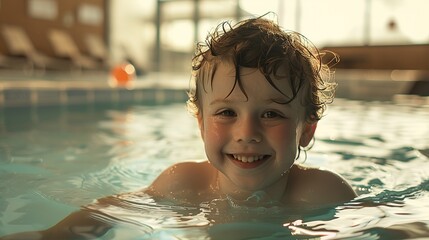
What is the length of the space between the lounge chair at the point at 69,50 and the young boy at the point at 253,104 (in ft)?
39.6

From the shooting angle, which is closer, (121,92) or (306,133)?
(306,133)

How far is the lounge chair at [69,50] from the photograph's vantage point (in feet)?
43.9

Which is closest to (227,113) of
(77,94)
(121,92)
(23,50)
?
(77,94)

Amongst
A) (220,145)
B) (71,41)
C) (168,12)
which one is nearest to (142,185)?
(220,145)

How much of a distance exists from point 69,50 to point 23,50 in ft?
5.69

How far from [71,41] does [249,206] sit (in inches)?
564

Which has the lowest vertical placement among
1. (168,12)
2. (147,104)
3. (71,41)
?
(147,104)

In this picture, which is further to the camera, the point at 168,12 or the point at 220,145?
the point at 168,12

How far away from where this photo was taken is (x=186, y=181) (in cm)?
189

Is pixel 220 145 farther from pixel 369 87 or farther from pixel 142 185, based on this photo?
pixel 369 87

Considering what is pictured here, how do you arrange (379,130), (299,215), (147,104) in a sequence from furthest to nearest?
1. (147,104)
2. (379,130)
3. (299,215)

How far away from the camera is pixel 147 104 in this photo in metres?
7.50

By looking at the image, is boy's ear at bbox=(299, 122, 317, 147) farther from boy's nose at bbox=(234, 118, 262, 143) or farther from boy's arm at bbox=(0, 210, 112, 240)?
boy's arm at bbox=(0, 210, 112, 240)

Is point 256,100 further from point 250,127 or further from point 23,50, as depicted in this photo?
point 23,50
